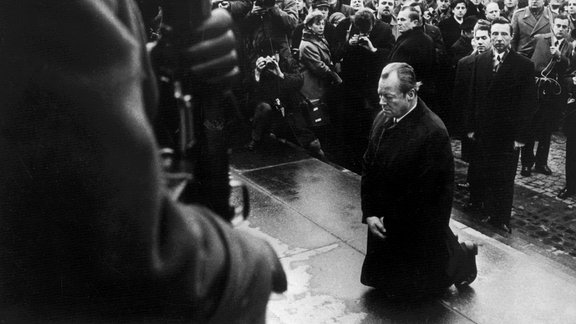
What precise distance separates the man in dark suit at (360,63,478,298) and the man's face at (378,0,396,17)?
5313 millimetres

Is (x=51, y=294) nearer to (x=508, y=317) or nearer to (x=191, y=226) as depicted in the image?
(x=191, y=226)

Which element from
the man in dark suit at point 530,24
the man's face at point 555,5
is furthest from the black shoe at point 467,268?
the man's face at point 555,5

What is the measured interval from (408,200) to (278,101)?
12.8 feet

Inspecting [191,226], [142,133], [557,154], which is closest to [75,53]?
[142,133]

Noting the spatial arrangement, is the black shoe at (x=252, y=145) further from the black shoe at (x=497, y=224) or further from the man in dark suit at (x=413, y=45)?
the black shoe at (x=497, y=224)

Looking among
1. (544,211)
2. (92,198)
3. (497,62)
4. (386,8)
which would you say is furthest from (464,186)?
(92,198)

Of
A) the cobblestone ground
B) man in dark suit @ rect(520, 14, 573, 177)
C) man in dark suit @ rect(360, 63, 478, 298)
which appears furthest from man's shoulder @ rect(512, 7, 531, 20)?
man in dark suit @ rect(360, 63, 478, 298)

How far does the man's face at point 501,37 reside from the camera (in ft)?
20.6

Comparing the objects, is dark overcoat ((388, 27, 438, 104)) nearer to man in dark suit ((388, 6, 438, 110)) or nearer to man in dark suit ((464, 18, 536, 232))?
man in dark suit ((388, 6, 438, 110))

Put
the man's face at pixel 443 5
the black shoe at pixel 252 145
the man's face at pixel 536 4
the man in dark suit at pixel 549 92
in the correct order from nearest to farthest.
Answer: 1. the black shoe at pixel 252 145
2. the man in dark suit at pixel 549 92
3. the man's face at pixel 536 4
4. the man's face at pixel 443 5

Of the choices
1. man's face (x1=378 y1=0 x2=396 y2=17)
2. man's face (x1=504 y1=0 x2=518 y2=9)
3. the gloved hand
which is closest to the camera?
the gloved hand

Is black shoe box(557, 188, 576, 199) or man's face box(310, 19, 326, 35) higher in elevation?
man's face box(310, 19, 326, 35)

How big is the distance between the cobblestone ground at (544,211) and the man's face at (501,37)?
1.70 meters

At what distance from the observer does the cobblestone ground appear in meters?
6.05
